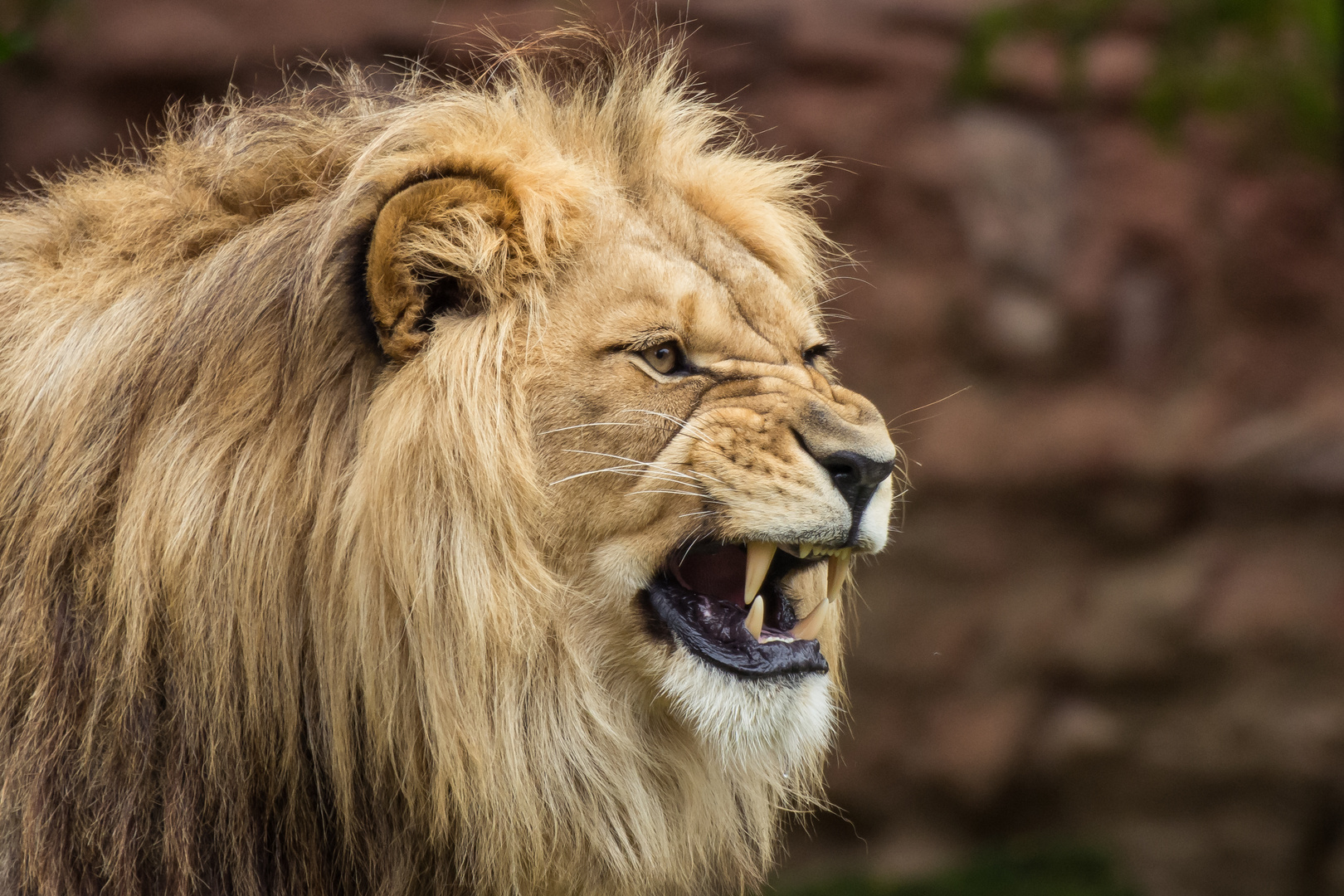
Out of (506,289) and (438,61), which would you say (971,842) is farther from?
(506,289)

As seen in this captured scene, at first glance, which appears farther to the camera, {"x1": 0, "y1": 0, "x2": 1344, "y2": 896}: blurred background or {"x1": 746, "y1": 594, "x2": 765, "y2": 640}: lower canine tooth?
{"x1": 0, "y1": 0, "x2": 1344, "y2": 896}: blurred background

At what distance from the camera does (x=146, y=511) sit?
1.86m

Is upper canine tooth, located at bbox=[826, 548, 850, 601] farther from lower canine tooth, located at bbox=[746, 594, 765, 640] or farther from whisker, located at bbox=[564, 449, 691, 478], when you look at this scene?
whisker, located at bbox=[564, 449, 691, 478]

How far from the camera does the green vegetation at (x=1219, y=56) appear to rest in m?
5.07

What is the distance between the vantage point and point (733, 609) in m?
2.02

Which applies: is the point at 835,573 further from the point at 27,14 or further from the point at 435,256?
the point at 27,14

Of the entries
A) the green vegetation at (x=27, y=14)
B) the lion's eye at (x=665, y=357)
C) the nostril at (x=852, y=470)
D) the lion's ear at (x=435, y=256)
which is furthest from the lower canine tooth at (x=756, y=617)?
the green vegetation at (x=27, y=14)

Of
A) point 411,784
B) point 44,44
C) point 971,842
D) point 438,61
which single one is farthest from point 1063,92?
point 411,784

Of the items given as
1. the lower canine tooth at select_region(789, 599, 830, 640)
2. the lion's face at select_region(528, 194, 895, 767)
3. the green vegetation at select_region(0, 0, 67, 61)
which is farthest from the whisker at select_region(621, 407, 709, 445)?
the green vegetation at select_region(0, 0, 67, 61)

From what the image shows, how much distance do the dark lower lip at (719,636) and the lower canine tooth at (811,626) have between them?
30 millimetres

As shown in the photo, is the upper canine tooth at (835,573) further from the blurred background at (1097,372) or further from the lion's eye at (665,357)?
the blurred background at (1097,372)

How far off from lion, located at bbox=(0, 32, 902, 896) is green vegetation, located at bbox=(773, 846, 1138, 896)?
3390 millimetres

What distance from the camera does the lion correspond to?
1.84 meters

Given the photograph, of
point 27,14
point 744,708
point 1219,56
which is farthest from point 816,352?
point 1219,56
